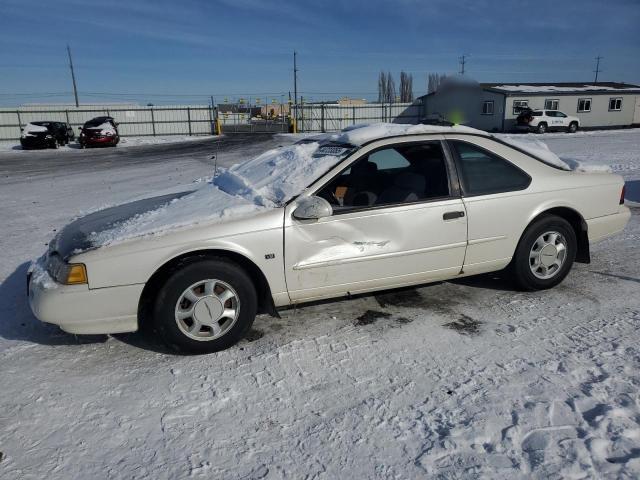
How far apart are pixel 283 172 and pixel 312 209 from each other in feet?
2.32

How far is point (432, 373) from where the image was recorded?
3.13m

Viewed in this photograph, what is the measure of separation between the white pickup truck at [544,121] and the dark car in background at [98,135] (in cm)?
2525

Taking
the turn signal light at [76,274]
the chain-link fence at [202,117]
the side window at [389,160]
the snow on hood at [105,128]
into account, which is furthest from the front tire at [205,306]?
the chain-link fence at [202,117]

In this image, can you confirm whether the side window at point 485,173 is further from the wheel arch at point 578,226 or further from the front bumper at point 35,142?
the front bumper at point 35,142

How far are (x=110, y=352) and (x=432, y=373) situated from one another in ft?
7.36

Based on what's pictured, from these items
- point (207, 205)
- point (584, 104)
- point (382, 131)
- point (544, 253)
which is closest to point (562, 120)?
point (584, 104)

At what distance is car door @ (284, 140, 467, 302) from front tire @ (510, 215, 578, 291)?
65 cm

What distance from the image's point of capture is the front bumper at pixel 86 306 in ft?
10.4

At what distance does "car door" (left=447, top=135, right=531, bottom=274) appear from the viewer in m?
4.01

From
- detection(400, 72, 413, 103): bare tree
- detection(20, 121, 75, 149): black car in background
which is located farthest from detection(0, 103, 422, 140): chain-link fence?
detection(400, 72, 413, 103): bare tree

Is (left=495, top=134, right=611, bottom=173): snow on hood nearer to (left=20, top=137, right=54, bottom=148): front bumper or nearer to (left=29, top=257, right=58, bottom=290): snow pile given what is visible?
(left=29, top=257, right=58, bottom=290): snow pile

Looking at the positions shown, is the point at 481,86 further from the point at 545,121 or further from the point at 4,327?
the point at 4,327

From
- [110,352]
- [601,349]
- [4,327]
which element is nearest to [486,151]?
[601,349]

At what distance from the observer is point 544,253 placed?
4328 mm
